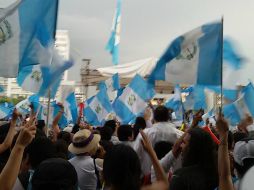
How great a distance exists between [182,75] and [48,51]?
178 centimetres

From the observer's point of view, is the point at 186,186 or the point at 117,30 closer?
the point at 186,186

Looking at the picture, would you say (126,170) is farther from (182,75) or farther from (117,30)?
(117,30)

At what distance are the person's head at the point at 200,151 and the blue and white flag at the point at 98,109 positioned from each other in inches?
296

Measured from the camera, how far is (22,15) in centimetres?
527

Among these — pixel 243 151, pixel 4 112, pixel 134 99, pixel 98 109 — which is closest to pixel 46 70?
pixel 243 151

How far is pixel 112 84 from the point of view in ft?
37.9

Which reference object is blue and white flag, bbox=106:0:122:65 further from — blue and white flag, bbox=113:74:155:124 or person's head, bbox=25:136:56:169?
person's head, bbox=25:136:56:169

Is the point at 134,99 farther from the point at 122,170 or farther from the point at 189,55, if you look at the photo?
the point at 122,170

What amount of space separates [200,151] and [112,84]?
838 centimetres

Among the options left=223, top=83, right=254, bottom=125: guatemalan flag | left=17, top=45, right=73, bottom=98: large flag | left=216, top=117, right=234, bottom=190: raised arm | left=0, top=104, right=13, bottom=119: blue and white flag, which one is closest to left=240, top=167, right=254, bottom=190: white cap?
left=216, top=117, right=234, bottom=190: raised arm

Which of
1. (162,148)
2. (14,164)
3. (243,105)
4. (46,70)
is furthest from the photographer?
(243,105)

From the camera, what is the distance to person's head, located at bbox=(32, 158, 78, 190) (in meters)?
2.61

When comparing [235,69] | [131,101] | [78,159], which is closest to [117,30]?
[131,101]

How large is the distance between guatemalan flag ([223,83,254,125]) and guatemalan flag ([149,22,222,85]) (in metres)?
3.50
